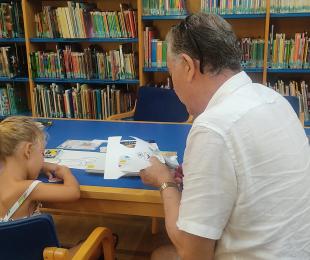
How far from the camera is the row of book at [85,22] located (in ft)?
11.4

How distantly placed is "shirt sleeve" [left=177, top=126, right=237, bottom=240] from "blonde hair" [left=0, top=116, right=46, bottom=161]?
2.38ft

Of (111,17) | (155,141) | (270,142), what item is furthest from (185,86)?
(111,17)

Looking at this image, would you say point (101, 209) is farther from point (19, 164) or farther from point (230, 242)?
point (230, 242)

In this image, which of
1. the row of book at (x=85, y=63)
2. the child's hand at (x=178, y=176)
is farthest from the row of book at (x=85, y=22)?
the child's hand at (x=178, y=176)

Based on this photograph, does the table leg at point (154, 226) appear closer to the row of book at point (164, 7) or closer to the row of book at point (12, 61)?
the row of book at point (164, 7)

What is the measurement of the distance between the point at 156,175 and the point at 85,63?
2.63 m

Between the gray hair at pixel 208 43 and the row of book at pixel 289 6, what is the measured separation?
2.42 metres

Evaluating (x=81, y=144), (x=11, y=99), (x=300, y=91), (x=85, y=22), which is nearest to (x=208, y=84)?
(x=81, y=144)

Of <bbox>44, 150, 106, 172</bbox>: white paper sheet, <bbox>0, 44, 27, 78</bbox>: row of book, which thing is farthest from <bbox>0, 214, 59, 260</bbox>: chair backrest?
<bbox>0, 44, 27, 78</bbox>: row of book

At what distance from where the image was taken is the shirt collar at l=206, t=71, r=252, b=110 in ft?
3.12

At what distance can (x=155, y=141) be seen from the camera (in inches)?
71.3

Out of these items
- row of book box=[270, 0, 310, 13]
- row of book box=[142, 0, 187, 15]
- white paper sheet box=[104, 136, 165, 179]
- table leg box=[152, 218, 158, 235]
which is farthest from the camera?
row of book box=[142, 0, 187, 15]

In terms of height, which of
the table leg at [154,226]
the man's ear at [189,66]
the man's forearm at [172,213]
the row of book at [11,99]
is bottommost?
the table leg at [154,226]

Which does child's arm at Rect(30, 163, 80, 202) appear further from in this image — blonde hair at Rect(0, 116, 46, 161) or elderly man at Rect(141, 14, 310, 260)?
elderly man at Rect(141, 14, 310, 260)
